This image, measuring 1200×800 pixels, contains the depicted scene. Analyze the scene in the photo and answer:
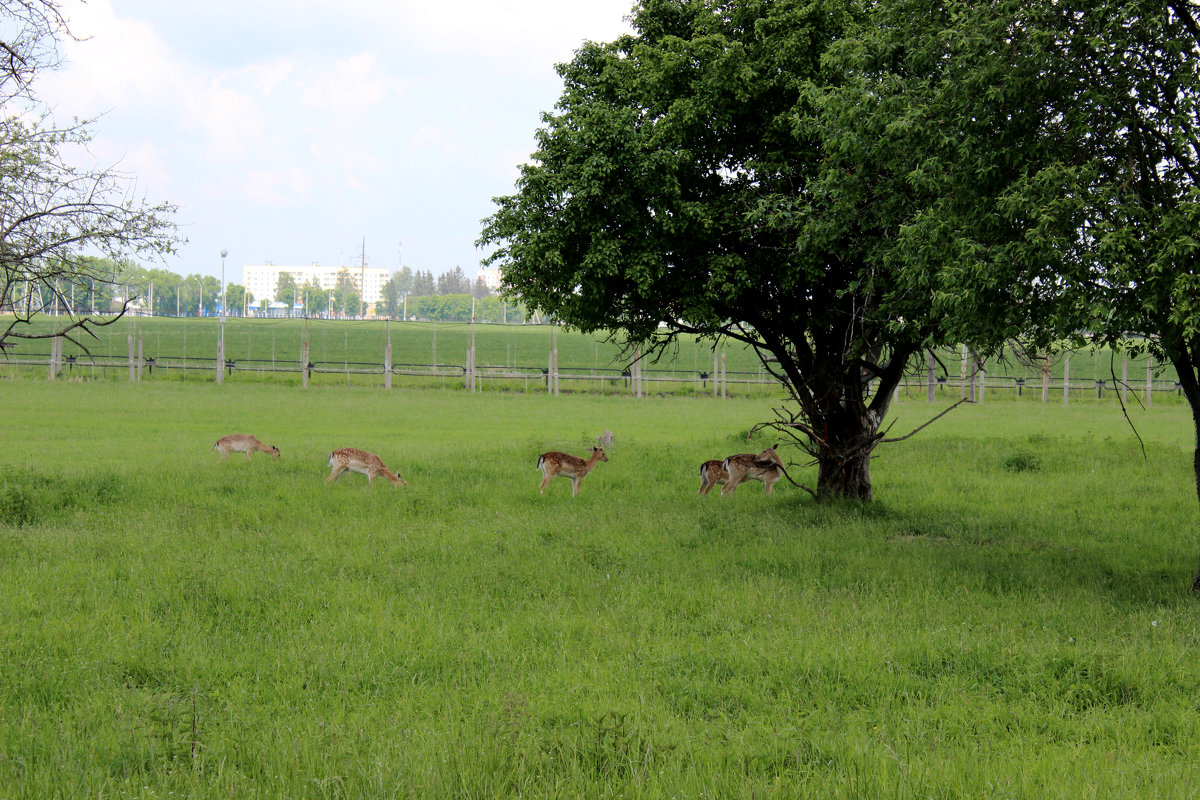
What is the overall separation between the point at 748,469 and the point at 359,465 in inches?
320

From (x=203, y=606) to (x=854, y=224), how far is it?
11.5m

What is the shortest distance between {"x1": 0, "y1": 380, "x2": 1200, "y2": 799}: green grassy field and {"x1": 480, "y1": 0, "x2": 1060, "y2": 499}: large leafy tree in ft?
11.2

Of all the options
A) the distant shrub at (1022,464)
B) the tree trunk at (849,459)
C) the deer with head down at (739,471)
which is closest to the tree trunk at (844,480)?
the tree trunk at (849,459)

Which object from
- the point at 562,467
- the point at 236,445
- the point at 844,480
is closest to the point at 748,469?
the point at 844,480

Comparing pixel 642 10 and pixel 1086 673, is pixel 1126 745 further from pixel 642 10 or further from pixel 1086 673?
pixel 642 10

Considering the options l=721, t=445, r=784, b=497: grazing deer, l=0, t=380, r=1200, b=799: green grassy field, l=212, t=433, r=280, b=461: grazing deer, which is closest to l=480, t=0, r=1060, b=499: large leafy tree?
l=721, t=445, r=784, b=497: grazing deer

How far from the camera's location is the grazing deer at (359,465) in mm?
19531

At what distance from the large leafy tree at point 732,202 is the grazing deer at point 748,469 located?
1.55 metres

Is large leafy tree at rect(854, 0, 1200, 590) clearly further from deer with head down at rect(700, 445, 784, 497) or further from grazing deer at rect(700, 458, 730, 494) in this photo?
grazing deer at rect(700, 458, 730, 494)

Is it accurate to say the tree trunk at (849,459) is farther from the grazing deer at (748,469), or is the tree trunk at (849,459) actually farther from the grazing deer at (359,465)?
the grazing deer at (359,465)

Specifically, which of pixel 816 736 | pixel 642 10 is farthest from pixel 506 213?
pixel 816 736

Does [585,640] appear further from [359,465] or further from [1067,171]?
[359,465]

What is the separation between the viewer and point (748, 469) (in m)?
19.2

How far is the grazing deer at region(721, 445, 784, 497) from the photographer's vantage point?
62.6 feet
